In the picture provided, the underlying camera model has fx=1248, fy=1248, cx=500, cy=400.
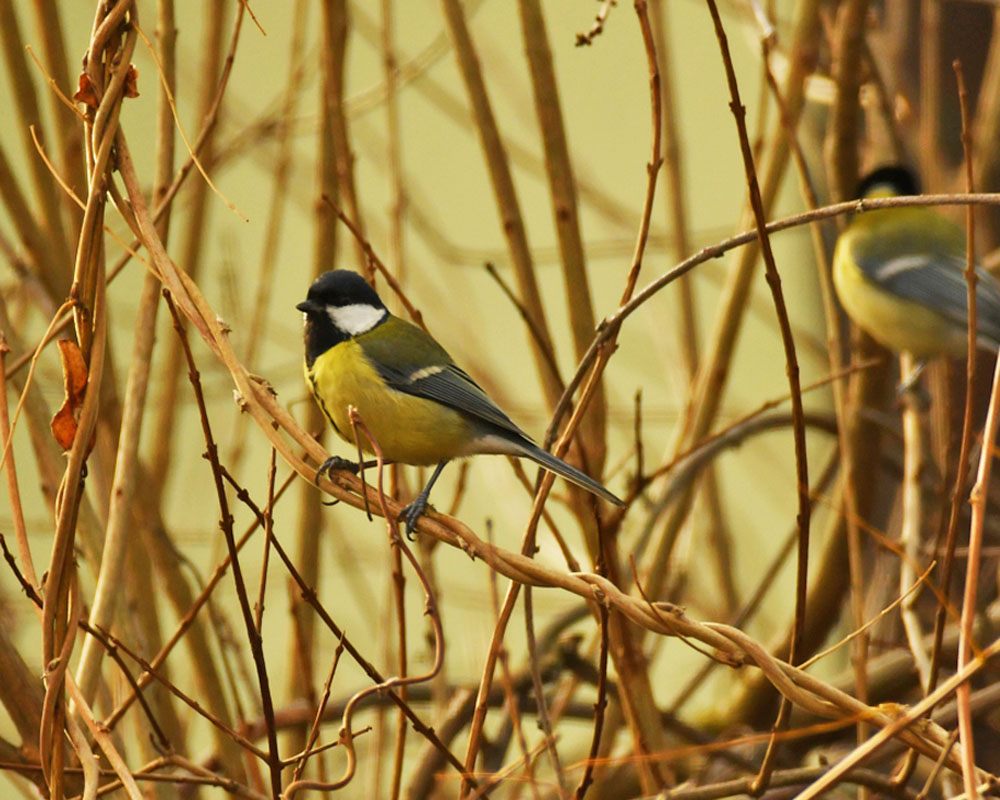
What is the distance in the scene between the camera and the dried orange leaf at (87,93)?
1153 millimetres

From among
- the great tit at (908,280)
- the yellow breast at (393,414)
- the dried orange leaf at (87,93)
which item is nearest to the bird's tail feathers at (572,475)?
the yellow breast at (393,414)

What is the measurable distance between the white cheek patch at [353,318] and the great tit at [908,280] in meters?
1.36

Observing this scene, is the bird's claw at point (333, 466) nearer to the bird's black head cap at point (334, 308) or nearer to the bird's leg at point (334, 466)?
the bird's leg at point (334, 466)

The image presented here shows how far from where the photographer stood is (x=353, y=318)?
1.92 m

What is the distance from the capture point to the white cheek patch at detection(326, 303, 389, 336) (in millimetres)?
1898

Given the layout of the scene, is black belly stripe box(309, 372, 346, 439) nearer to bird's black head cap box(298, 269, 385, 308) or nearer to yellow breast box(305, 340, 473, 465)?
yellow breast box(305, 340, 473, 465)

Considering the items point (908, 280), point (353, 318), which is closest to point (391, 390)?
point (353, 318)

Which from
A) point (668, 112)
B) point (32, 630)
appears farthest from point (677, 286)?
point (32, 630)

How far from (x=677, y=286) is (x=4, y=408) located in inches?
65.3

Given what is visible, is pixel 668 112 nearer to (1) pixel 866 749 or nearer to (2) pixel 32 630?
(1) pixel 866 749

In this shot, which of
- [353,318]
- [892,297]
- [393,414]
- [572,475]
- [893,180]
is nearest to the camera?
[572,475]

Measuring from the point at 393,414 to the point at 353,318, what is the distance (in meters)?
0.20

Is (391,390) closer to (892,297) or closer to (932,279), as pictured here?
(892,297)

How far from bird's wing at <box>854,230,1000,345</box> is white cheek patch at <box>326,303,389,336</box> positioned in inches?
62.8
